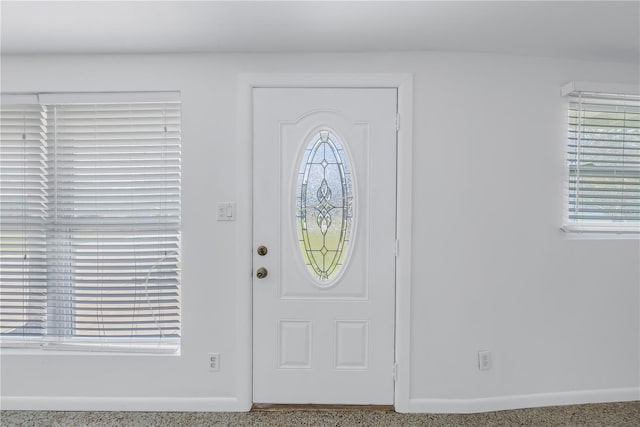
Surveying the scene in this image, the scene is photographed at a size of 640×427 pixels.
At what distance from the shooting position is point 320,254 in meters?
2.13

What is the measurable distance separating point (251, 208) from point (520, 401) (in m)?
2.05

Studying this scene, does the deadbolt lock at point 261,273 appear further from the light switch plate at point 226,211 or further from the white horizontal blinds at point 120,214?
the white horizontal blinds at point 120,214

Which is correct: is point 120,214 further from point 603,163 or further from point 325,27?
point 603,163

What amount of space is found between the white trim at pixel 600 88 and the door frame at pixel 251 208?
98 cm

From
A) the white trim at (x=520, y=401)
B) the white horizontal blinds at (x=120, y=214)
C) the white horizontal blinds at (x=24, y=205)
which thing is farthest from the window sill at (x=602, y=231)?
the white horizontal blinds at (x=24, y=205)

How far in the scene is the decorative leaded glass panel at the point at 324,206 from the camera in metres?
2.11

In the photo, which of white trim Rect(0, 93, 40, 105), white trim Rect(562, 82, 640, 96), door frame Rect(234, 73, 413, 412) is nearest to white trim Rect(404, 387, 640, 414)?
door frame Rect(234, 73, 413, 412)

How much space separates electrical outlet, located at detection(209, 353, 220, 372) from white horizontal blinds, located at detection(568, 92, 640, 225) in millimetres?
2402

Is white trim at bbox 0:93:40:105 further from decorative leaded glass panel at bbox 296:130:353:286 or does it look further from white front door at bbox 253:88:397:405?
decorative leaded glass panel at bbox 296:130:353:286

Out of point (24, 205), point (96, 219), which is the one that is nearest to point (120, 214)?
point (96, 219)

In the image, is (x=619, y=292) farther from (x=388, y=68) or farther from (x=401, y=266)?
(x=388, y=68)

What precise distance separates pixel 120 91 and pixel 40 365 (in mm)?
1795

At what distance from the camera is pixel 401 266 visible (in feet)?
6.81

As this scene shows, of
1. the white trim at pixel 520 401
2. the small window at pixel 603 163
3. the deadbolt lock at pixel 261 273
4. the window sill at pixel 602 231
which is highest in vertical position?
the small window at pixel 603 163
